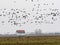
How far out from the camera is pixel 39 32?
152m

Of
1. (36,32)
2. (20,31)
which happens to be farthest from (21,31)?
(36,32)

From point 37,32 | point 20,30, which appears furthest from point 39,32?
point 20,30

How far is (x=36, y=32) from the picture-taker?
152000mm

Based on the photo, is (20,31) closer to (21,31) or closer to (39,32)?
(21,31)

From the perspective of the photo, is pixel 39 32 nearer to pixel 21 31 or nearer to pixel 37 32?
pixel 37 32

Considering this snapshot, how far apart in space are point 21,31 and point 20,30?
227cm

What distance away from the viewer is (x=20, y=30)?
14838 cm

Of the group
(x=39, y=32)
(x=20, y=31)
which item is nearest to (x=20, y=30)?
(x=20, y=31)

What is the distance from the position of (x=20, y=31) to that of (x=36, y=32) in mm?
10480

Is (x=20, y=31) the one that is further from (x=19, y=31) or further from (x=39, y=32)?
(x=39, y=32)

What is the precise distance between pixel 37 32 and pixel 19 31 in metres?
11.2

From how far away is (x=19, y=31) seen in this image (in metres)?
146

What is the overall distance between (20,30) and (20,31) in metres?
1.94

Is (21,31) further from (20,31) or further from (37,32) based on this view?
(37,32)
